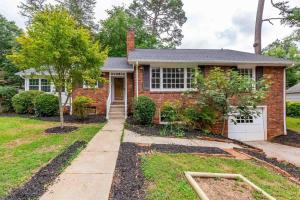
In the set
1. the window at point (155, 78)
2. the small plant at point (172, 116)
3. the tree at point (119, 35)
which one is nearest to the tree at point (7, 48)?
the tree at point (119, 35)

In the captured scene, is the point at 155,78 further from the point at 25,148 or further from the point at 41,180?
the point at 41,180

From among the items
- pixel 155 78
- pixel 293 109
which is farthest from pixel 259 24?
pixel 155 78

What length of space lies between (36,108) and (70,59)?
6.41 metres

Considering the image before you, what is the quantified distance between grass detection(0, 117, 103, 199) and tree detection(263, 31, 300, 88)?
83.9ft

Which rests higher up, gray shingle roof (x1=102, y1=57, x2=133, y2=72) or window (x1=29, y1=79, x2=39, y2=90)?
gray shingle roof (x1=102, y1=57, x2=133, y2=72)

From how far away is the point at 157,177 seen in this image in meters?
4.61

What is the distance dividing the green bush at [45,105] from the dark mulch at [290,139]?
42.1 feet

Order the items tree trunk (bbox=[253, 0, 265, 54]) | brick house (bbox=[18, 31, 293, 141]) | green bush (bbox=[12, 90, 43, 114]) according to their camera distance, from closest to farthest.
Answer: brick house (bbox=[18, 31, 293, 141])
green bush (bbox=[12, 90, 43, 114])
tree trunk (bbox=[253, 0, 265, 54])

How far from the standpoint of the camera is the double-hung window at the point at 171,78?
42.4 feet

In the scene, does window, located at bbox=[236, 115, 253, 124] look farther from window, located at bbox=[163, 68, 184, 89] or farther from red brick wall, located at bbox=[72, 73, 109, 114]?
red brick wall, located at bbox=[72, 73, 109, 114]

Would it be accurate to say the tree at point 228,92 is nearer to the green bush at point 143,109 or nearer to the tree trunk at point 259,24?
the green bush at point 143,109

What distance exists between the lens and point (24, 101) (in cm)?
1514

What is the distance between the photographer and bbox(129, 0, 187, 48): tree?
29.9m

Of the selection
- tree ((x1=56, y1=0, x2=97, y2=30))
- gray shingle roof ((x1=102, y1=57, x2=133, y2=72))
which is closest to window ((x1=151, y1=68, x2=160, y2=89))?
gray shingle roof ((x1=102, y1=57, x2=133, y2=72))
